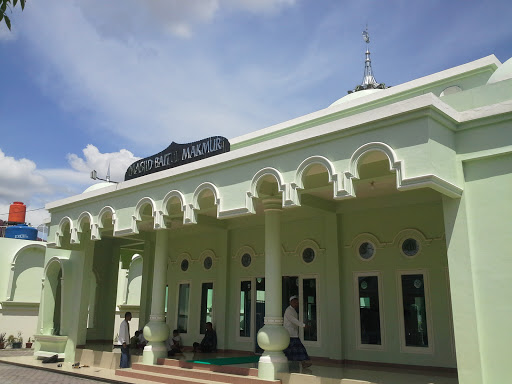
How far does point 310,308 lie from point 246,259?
2.85 meters

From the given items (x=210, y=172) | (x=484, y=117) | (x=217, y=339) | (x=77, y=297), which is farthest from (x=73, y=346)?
(x=484, y=117)

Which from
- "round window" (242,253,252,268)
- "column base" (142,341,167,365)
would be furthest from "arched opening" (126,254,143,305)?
"column base" (142,341,167,365)

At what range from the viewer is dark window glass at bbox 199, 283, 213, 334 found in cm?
1549

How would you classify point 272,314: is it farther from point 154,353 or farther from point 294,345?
point 154,353

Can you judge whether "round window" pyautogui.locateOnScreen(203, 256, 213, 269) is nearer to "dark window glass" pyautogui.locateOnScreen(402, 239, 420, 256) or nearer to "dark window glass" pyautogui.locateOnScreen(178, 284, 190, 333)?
"dark window glass" pyautogui.locateOnScreen(178, 284, 190, 333)

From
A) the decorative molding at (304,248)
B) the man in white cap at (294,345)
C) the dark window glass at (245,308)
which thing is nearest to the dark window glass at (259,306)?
the dark window glass at (245,308)

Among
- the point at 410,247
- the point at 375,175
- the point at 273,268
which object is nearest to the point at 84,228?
the point at 273,268

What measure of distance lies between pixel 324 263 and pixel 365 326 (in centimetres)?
188

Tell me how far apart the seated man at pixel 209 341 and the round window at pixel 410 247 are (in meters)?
6.34

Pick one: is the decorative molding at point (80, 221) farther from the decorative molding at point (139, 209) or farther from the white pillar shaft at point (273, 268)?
the white pillar shaft at point (273, 268)

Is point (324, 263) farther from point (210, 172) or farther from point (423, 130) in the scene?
point (423, 130)

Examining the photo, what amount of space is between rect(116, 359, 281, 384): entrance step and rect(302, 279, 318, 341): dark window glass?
2.90 meters

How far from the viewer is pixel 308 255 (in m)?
13.0

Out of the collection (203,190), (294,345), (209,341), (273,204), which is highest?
(203,190)
